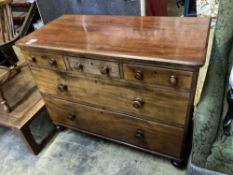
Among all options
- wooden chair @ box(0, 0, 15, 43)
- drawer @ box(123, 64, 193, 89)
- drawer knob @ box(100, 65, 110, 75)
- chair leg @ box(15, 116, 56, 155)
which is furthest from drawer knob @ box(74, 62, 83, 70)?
wooden chair @ box(0, 0, 15, 43)

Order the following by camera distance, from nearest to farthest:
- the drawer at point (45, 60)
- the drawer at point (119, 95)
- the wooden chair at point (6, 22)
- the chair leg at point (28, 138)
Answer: the drawer at point (119, 95)
the drawer at point (45, 60)
the chair leg at point (28, 138)
the wooden chair at point (6, 22)

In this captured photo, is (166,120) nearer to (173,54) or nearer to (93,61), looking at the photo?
(173,54)

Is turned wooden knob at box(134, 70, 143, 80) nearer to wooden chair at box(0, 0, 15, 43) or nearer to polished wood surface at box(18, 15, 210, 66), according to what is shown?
polished wood surface at box(18, 15, 210, 66)

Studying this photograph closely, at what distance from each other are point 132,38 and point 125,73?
0.20 meters

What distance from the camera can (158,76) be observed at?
0.94 metres

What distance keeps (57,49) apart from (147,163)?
36.1 inches

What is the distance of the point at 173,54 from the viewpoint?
0.90m

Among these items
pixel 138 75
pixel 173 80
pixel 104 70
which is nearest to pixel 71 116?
pixel 104 70

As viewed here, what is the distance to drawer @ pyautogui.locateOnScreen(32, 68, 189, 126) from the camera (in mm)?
1013

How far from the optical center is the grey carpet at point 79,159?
1.37 m

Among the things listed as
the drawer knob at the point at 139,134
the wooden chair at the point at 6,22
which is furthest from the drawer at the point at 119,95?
the wooden chair at the point at 6,22

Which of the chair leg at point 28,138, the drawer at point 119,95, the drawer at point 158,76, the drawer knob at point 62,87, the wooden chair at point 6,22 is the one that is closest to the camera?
the drawer at point 158,76

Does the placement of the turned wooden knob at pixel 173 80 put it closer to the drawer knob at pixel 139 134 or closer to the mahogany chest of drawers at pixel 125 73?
the mahogany chest of drawers at pixel 125 73

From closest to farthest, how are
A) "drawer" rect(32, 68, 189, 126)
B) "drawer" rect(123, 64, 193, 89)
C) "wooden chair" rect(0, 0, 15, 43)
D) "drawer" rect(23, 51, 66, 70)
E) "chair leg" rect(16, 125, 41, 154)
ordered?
"drawer" rect(123, 64, 193, 89) < "drawer" rect(32, 68, 189, 126) < "drawer" rect(23, 51, 66, 70) < "chair leg" rect(16, 125, 41, 154) < "wooden chair" rect(0, 0, 15, 43)
